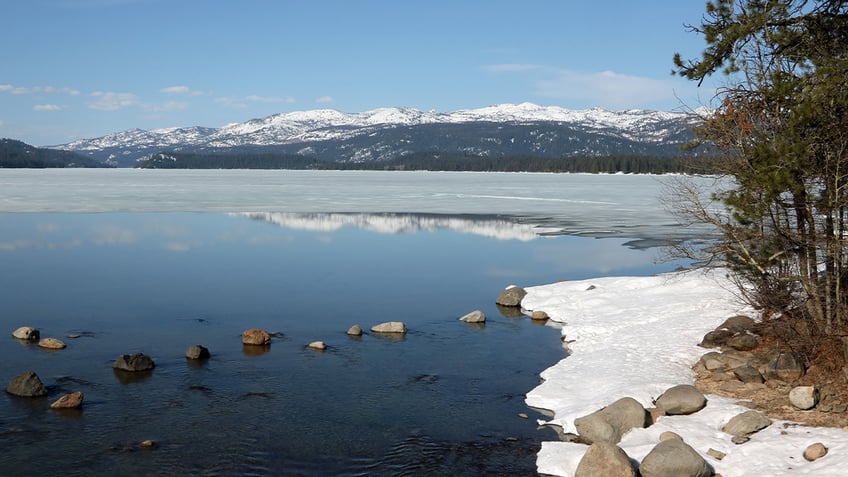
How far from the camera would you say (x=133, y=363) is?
1852 cm

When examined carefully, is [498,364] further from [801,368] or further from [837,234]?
[837,234]

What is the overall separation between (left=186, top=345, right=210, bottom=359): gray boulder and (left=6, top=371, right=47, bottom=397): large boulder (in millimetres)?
3753

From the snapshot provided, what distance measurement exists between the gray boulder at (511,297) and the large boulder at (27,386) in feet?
51.3

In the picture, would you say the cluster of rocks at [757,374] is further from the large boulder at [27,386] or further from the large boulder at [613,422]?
the large boulder at [27,386]

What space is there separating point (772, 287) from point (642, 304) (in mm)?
6672

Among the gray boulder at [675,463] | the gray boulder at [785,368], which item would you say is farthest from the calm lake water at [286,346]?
the gray boulder at [785,368]

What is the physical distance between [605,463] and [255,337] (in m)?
11.7

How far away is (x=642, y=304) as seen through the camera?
25250mm

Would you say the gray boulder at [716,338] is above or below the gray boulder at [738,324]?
below

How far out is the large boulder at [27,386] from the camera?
652 inches

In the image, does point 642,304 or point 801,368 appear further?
point 642,304

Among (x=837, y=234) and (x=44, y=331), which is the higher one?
(x=837, y=234)

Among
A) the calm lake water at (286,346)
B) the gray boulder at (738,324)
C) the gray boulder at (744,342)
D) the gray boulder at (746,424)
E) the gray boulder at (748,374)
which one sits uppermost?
the gray boulder at (738,324)

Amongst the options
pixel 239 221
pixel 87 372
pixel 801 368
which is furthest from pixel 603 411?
pixel 239 221
